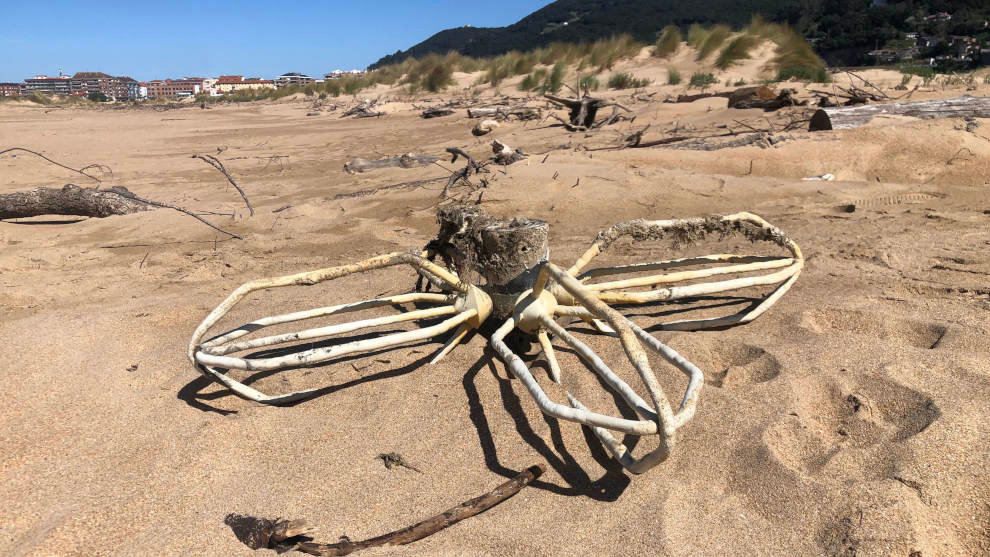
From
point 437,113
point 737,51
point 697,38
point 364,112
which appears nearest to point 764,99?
point 437,113

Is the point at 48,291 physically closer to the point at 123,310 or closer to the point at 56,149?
the point at 123,310

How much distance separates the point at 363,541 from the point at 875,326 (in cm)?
161

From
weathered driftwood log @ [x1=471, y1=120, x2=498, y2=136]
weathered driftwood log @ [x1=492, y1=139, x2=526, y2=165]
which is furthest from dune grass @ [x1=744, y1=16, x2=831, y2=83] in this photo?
weathered driftwood log @ [x1=492, y1=139, x2=526, y2=165]

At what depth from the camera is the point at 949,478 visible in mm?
1099

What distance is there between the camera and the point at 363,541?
111 centimetres

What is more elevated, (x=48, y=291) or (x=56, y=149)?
(x=56, y=149)

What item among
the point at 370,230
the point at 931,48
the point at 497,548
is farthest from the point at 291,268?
the point at 931,48

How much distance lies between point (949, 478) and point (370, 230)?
126 inches

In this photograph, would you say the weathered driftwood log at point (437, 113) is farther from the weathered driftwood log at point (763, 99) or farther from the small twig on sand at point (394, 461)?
the small twig on sand at point (394, 461)

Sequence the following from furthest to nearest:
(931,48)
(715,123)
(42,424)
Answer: (931,48) < (715,123) < (42,424)

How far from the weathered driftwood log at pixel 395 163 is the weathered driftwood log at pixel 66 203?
6.47 ft

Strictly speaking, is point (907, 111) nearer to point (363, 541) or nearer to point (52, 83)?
point (363, 541)

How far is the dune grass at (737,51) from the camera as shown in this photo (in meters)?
12.2

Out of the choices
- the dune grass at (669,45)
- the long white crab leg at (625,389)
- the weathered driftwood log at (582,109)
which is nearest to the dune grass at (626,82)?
the dune grass at (669,45)
